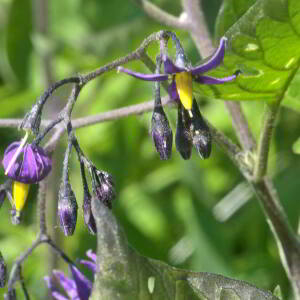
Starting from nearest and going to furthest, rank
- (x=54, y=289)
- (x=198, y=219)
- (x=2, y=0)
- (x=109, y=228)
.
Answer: (x=109, y=228), (x=54, y=289), (x=198, y=219), (x=2, y=0)

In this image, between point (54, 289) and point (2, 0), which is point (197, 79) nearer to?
point (54, 289)

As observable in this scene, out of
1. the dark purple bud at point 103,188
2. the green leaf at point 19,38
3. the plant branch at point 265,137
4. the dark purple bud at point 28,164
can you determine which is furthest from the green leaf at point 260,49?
the green leaf at point 19,38

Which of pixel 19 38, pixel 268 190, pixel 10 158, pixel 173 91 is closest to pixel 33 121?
pixel 10 158

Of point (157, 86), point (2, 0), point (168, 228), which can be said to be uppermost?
point (2, 0)

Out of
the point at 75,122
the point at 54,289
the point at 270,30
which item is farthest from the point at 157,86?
the point at 54,289

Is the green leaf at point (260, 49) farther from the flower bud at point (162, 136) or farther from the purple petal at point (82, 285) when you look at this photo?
the purple petal at point (82, 285)

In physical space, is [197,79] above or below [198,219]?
above

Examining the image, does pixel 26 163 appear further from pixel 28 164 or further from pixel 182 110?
pixel 182 110
